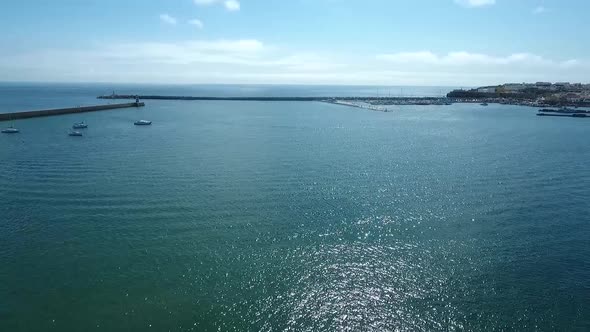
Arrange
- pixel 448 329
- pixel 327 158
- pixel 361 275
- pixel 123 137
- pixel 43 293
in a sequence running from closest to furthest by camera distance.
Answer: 1. pixel 448 329
2. pixel 43 293
3. pixel 361 275
4. pixel 327 158
5. pixel 123 137

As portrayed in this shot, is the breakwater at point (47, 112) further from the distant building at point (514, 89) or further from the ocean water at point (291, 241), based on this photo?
the distant building at point (514, 89)

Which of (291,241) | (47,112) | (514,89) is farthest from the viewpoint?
(514,89)

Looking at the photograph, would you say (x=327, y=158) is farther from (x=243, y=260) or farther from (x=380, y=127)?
(x=380, y=127)

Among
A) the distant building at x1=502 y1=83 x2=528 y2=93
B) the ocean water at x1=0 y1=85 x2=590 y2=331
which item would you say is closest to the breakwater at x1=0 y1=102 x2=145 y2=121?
the ocean water at x1=0 y1=85 x2=590 y2=331

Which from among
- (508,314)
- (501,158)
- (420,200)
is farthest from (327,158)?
(508,314)

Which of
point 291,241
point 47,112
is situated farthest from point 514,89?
point 291,241

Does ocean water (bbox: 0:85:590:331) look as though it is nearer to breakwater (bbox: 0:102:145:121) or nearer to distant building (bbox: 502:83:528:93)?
breakwater (bbox: 0:102:145:121)

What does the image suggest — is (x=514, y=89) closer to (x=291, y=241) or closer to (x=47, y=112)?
(x=47, y=112)

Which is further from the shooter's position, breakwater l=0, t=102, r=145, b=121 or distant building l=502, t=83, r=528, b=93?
distant building l=502, t=83, r=528, b=93

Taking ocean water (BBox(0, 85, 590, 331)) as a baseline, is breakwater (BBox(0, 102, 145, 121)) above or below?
above
